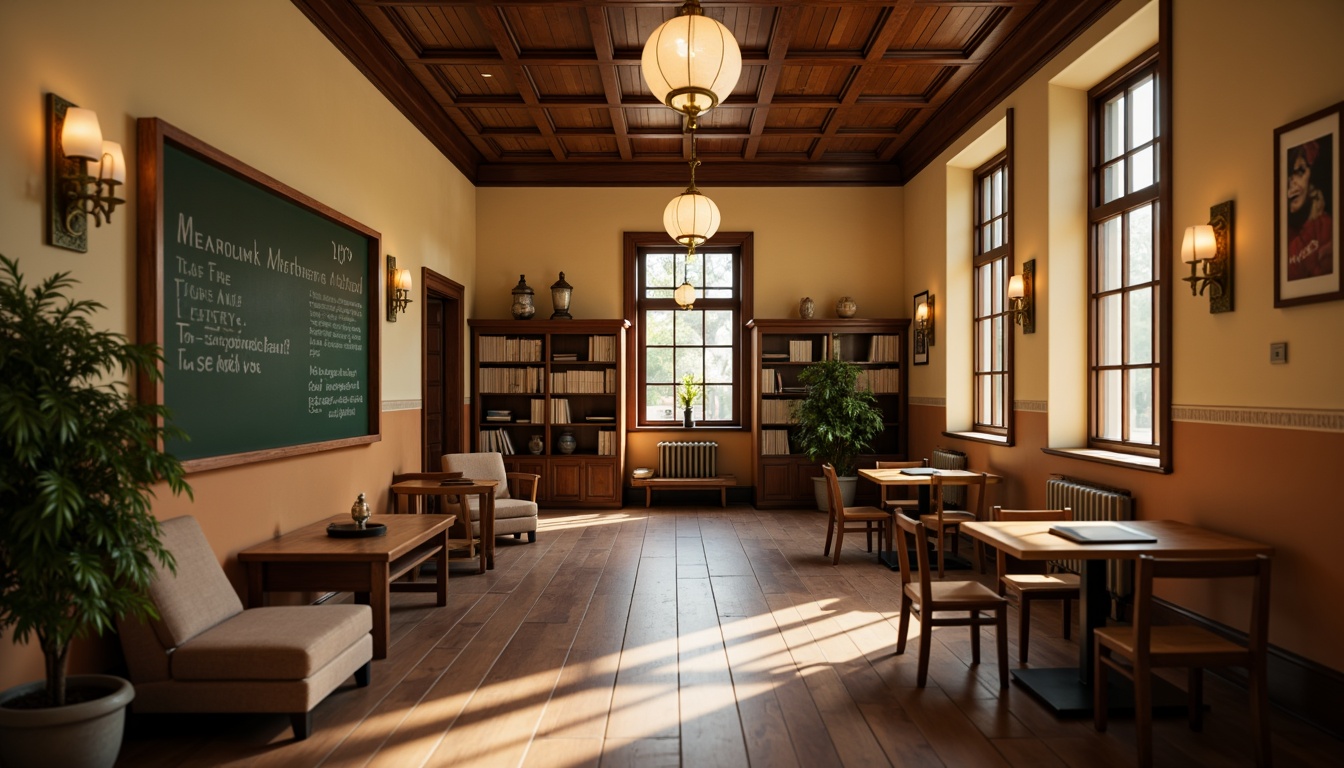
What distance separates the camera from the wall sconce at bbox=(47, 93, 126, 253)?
3168 mm

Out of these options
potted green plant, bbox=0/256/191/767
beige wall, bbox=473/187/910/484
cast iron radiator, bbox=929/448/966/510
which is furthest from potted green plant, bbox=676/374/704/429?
potted green plant, bbox=0/256/191/767

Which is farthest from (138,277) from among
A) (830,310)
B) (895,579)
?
(830,310)

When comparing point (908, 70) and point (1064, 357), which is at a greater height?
point (908, 70)

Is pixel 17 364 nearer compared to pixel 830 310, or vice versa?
pixel 17 364

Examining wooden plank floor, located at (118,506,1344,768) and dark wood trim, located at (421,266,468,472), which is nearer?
wooden plank floor, located at (118,506,1344,768)

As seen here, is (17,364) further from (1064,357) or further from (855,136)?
(855,136)

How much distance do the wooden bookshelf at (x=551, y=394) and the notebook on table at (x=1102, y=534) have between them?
21.1 feet

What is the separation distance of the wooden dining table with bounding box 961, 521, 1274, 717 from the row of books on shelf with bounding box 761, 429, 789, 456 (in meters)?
5.66

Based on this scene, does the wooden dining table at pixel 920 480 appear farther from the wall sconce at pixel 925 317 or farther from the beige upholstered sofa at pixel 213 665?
the beige upholstered sofa at pixel 213 665

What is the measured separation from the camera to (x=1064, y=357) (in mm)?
6363

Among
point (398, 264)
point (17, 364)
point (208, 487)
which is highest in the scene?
point (398, 264)

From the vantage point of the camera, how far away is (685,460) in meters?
10.4

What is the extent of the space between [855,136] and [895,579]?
5.23m

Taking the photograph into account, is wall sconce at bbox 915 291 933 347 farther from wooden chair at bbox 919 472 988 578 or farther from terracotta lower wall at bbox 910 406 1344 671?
terracotta lower wall at bbox 910 406 1344 671
